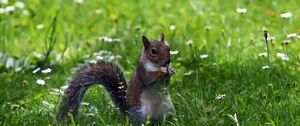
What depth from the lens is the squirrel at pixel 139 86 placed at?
401cm

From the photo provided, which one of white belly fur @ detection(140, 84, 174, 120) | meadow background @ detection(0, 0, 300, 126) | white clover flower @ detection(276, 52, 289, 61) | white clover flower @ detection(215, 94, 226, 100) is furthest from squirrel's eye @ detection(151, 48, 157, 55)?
white clover flower @ detection(276, 52, 289, 61)

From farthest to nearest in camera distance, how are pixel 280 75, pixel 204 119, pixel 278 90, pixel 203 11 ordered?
pixel 203 11 < pixel 280 75 < pixel 278 90 < pixel 204 119

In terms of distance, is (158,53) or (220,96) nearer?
(158,53)

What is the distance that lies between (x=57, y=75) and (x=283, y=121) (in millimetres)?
2043

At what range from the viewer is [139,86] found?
161 inches

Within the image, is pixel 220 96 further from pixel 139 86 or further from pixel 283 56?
pixel 283 56

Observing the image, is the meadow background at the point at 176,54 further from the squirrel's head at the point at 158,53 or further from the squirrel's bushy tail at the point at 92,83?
the squirrel's head at the point at 158,53

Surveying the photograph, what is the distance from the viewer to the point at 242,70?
508 centimetres

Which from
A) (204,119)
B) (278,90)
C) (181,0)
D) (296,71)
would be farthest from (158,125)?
(181,0)

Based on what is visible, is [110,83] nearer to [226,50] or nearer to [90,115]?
[90,115]

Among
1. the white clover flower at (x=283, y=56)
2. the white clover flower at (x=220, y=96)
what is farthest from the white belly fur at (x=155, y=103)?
the white clover flower at (x=283, y=56)

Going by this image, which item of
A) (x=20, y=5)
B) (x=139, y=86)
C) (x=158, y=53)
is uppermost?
(x=20, y=5)

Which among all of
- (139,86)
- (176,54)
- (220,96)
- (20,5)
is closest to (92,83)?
(139,86)

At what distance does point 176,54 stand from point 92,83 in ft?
4.83
